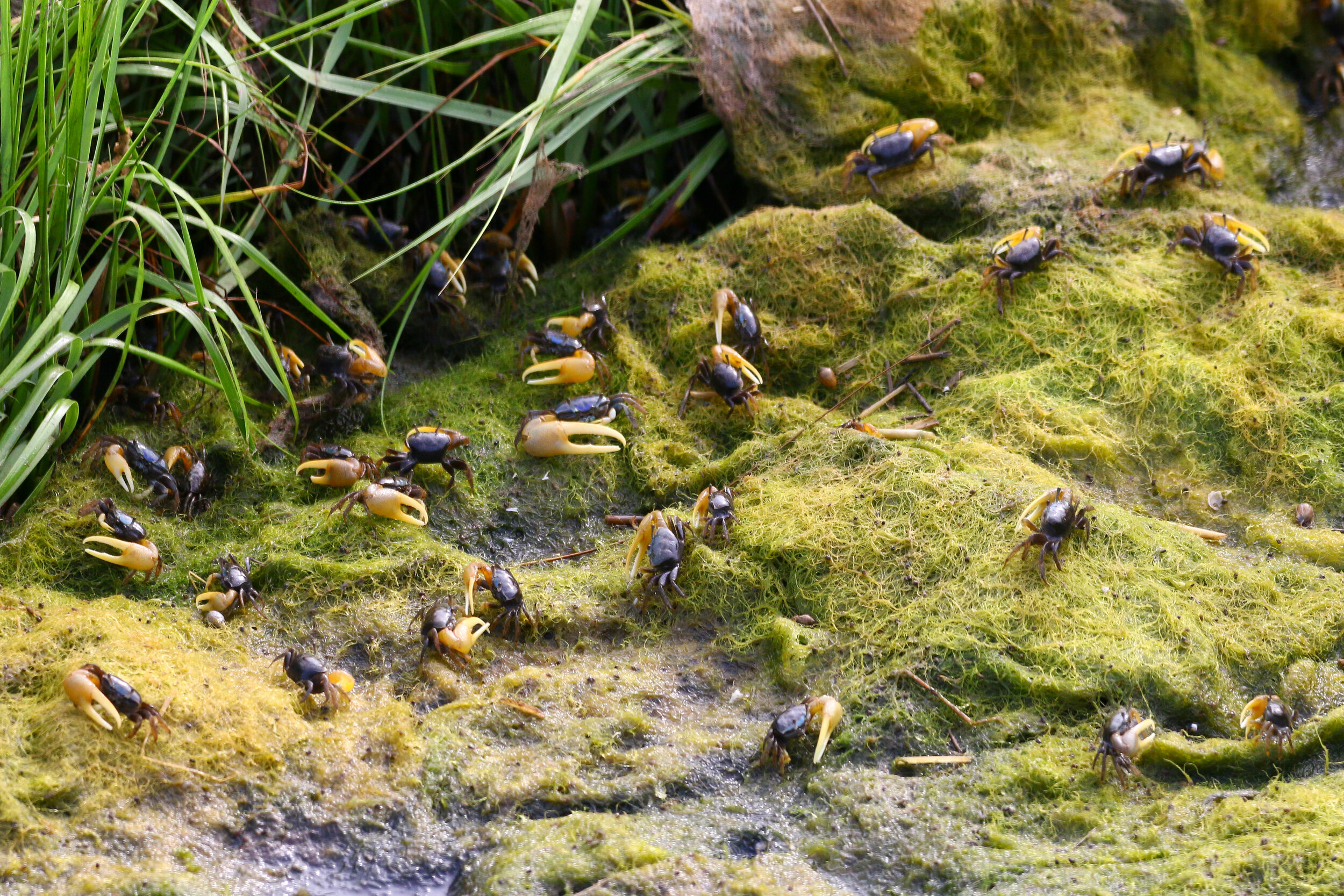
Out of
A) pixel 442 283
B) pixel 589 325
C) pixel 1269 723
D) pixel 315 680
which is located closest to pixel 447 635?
pixel 315 680

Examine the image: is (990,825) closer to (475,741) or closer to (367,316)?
(475,741)

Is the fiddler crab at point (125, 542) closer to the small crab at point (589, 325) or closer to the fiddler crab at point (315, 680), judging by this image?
the fiddler crab at point (315, 680)

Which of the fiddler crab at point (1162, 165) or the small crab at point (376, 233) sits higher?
the fiddler crab at point (1162, 165)

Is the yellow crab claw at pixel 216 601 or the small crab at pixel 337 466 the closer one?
the yellow crab claw at pixel 216 601

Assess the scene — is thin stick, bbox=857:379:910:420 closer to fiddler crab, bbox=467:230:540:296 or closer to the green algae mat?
the green algae mat

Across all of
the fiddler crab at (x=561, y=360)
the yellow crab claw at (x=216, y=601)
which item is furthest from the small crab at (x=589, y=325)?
the yellow crab claw at (x=216, y=601)

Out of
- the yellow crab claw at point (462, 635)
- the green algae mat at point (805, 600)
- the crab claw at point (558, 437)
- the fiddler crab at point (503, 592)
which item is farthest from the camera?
the crab claw at point (558, 437)

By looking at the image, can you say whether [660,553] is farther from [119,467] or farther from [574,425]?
[119,467]
